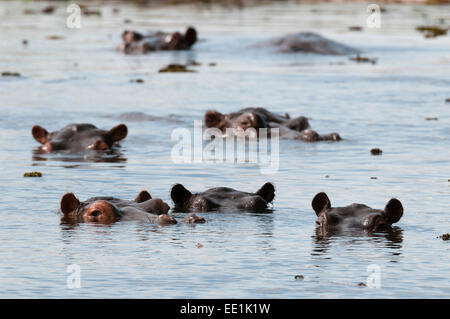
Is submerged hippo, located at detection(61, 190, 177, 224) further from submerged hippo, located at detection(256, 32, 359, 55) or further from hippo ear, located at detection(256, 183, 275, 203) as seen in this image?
submerged hippo, located at detection(256, 32, 359, 55)

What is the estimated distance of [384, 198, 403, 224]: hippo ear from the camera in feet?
46.1

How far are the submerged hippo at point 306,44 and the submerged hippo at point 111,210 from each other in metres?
26.9

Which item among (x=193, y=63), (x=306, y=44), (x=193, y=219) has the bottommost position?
(x=193, y=219)

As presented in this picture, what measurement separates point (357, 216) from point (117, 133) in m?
8.13

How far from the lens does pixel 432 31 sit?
51.1 meters

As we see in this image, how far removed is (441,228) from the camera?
14422mm

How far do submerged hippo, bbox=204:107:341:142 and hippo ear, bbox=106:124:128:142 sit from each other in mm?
2956

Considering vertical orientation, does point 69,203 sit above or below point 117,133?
below

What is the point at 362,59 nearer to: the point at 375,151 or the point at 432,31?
the point at 432,31

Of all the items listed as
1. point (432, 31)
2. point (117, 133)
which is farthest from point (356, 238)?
point (432, 31)

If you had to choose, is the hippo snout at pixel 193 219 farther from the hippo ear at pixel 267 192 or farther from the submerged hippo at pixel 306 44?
the submerged hippo at pixel 306 44

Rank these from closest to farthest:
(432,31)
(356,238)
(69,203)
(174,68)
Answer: (356,238)
(69,203)
(174,68)
(432,31)
